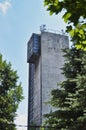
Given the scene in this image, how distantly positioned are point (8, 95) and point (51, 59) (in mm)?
92503

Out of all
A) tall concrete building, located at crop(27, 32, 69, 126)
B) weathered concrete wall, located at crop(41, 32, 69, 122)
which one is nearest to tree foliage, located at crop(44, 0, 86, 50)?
tall concrete building, located at crop(27, 32, 69, 126)

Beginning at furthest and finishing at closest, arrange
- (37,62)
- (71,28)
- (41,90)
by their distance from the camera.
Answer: (37,62), (41,90), (71,28)

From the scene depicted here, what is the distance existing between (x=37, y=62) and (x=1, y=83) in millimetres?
97317

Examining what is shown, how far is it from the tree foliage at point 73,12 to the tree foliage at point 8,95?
20.2 m

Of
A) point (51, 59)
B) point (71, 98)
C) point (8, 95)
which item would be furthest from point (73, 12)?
point (51, 59)

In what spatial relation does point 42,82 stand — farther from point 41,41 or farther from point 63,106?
point 63,106

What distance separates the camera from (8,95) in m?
26.6

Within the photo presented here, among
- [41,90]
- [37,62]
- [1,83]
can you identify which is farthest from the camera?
[37,62]

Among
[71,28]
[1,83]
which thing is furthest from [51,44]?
[71,28]

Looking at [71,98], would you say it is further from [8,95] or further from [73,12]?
[73,12]

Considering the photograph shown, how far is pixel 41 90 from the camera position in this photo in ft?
375

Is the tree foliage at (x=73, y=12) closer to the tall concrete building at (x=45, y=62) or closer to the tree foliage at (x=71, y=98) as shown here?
the tree foliage at (x=71, y=98)

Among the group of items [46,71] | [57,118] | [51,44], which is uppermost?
[51,44]

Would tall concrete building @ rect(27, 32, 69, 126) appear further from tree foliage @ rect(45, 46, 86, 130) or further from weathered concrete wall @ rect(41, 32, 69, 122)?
tree foliage @ rect(45, 46, 86, 130)
